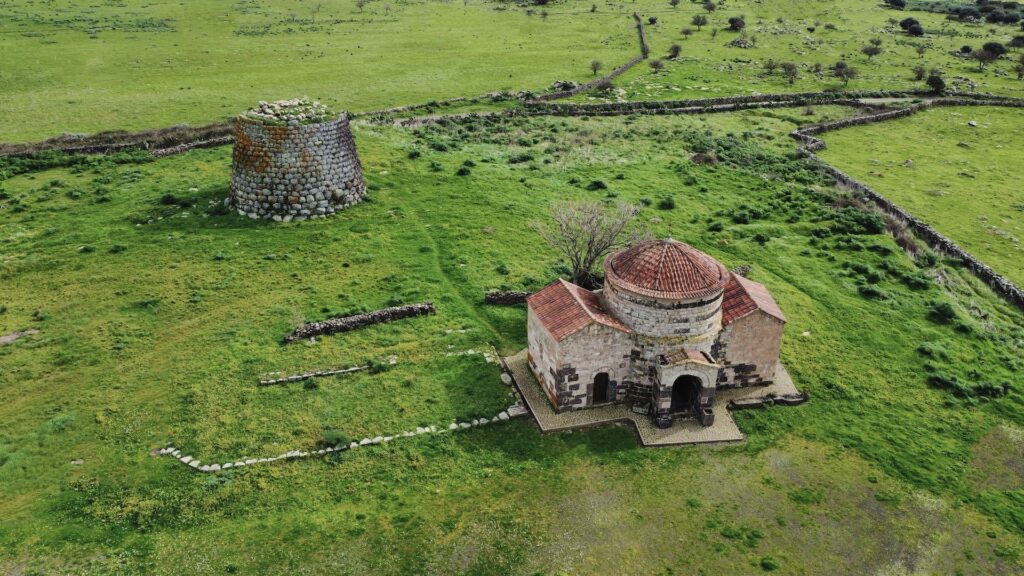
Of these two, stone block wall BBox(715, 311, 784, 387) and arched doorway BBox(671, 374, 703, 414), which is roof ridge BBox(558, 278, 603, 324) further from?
stone block wall BBox(715, 311, 784, 387)

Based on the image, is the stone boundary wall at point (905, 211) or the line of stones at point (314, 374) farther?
the stone boundary wall at point (905, 211)

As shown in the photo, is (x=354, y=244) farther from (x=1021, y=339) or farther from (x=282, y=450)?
(x=1021, y=339)

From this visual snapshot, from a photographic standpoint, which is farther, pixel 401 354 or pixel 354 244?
pixel 354 244

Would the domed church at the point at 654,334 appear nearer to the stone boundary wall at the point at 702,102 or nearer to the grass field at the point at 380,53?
the stone boundary wall at the point at 702,102

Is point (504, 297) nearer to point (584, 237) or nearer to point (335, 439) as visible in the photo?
point (584, 237)

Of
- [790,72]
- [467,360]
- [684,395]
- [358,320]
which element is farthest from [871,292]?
[790,72]

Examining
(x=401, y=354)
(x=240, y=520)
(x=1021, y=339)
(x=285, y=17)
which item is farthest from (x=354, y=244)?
(x=285, y=17)

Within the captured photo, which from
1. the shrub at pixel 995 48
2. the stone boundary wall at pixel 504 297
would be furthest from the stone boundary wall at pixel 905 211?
the stone boundary wall at pixel 504 297
